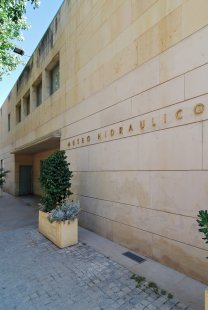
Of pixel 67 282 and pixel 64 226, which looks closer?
pixel 67 282

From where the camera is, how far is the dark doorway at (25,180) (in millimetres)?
16219

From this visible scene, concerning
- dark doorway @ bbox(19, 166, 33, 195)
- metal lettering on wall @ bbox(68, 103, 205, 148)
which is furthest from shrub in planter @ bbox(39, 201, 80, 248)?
dark doorway @ bbox(19, 166, 33, 195)

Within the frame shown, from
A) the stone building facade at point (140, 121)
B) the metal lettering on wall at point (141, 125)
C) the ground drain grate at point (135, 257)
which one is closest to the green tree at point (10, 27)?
the stone building facade at point (140, 121)

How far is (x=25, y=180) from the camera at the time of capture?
1648 centimetres

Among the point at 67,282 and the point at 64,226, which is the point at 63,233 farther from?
the point at 67,282

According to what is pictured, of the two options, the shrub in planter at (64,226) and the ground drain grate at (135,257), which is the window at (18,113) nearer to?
the shrub in planter at (64,226)

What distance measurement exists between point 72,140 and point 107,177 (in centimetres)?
248

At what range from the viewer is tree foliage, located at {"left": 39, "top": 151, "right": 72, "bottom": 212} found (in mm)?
6344

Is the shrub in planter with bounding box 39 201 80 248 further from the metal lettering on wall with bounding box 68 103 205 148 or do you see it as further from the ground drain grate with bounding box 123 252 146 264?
the metal lettering on wall with bounding box 68 103 205 148

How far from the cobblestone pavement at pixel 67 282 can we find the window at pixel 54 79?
718 centimetres

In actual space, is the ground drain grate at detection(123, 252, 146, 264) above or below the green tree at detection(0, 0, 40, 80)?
below

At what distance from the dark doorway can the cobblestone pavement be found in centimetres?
1130

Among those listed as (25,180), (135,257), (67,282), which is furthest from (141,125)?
(25,180)

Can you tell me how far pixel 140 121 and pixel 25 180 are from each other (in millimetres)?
13460
